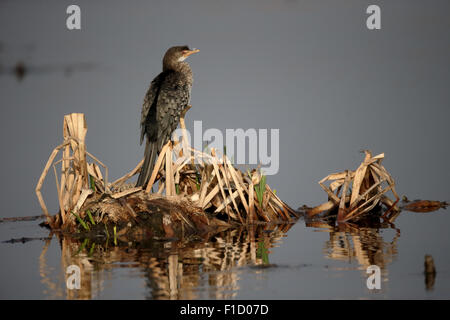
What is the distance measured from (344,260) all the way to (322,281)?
3.81 ft

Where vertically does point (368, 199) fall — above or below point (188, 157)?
below

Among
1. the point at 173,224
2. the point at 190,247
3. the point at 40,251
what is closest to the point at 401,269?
the point at 190,247

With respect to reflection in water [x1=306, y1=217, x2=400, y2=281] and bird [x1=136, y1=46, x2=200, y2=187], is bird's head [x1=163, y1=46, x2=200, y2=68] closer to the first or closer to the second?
bird [x1=136, y1=46, x2=200, y2=187]

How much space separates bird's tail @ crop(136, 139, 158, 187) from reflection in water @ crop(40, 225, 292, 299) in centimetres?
167

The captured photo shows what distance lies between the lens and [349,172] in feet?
38.6

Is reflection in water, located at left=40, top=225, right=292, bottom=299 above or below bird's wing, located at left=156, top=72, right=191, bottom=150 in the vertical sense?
below

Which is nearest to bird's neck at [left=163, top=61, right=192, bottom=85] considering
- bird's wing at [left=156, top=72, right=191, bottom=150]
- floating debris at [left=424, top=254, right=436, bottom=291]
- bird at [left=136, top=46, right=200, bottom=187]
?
bird at [left=136, top=46, right=200, bottom=187]

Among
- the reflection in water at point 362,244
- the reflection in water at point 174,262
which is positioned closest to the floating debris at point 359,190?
the reflection in water at point 362,244

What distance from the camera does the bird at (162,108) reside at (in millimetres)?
11531

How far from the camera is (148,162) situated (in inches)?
438

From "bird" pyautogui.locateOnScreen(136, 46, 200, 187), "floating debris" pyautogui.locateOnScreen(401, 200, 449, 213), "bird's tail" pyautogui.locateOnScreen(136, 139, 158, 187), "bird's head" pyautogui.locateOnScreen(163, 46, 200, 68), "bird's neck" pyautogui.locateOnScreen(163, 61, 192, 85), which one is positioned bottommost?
"floating debris" pyautogui.locateOnScreen(401, 200, 449, 213)

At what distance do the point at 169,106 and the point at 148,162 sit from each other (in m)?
1.25

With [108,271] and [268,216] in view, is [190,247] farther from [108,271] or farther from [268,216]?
[268,216]

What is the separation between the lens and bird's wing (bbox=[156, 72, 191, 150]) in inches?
456
